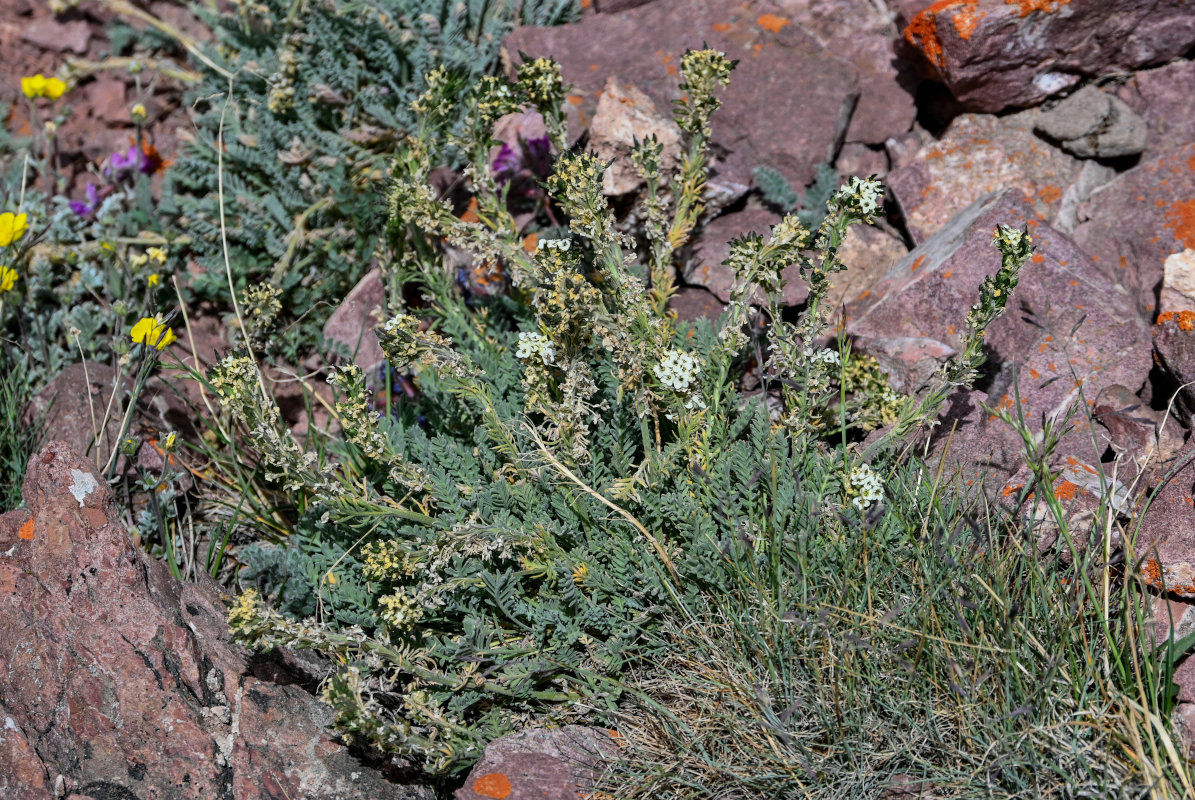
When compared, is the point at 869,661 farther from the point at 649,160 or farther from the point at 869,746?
the point at 649,160

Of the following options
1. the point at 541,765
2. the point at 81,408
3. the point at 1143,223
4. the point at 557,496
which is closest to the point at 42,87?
the point at 81,408

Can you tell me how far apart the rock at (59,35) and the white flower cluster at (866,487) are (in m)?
5.27

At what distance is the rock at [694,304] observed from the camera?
374cm

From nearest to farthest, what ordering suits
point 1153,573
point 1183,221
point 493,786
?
1. point 493,786
2. point 1153,573
3. point 1183,221

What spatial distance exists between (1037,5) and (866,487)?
2401 mm

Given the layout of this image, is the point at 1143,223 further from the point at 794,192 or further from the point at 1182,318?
the point at 794,192

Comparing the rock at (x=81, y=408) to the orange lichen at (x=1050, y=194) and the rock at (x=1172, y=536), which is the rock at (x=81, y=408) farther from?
the orange lichen at (x=1050, y=194)

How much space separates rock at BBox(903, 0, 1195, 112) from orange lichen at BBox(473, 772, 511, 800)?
3.31 metres

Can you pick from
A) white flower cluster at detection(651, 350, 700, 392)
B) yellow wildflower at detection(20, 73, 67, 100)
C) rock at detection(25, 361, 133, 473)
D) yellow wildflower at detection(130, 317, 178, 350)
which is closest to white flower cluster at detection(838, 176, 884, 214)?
white flower cluster at detection(651, 350, 700, 392)

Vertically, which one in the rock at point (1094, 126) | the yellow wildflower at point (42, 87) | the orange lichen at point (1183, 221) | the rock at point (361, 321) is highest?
the rock at point (1094, 126)

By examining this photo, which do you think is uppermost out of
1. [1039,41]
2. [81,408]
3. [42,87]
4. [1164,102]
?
[1039,41]

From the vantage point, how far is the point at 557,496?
2904mm

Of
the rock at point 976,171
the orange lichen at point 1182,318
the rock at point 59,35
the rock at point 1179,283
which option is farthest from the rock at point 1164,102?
the rock at point 59,35

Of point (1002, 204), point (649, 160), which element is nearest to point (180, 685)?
point (649, 160)
